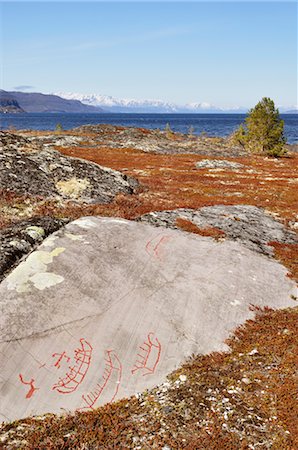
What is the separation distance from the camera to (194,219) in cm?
2809

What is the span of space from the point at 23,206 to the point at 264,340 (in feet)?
58.2

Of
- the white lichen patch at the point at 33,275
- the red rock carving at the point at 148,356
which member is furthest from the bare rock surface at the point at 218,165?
the red rock carving at the point at 148,356

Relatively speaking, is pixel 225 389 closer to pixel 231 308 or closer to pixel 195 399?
pixel 195 399

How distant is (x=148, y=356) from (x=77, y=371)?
2.80m

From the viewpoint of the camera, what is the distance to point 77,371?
42.0 ft

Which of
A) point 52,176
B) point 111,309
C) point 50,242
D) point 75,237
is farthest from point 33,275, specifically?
point 52,176

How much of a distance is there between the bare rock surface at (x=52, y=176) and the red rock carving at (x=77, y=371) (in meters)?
16.7

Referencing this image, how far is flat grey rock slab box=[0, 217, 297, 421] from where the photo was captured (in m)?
12.5

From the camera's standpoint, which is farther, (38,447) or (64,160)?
(64,160)

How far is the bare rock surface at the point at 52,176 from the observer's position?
28.5 m

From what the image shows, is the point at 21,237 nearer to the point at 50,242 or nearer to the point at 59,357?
the point at 50,242

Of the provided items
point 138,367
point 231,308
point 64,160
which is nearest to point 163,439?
point 138,367

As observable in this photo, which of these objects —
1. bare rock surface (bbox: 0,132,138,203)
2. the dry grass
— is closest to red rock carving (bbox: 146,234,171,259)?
the dry grass

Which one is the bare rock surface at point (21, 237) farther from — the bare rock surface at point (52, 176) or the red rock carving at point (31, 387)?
the bare rock surface at point (52, 176)
